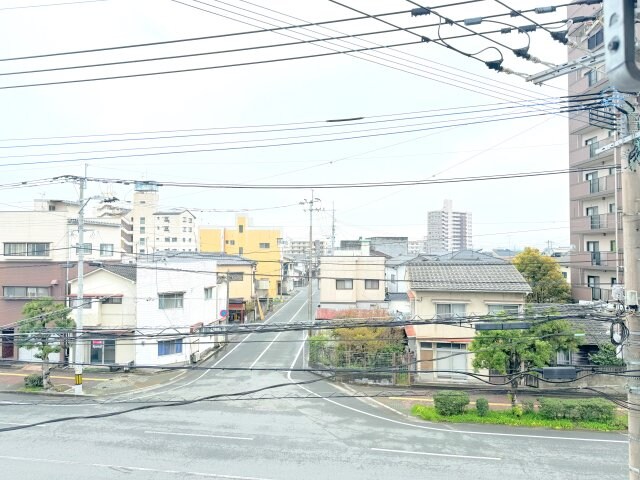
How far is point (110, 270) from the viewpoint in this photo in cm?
2483

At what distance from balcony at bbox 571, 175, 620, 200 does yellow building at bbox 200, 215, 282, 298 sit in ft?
112

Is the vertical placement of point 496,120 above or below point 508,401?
above

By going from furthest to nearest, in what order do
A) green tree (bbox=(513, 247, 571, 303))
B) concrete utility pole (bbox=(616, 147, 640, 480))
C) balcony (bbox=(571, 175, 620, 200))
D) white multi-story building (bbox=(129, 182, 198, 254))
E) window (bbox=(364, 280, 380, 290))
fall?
white multi-story building (bbox=(129, 182, 198, 254))
window (bbox=(364, 280, 380, 290))
green tree (bbox=(513, 247, 571, 303))
balcony (bbox=(571, 175, 620, 200))
concrete utility pole (bbox=(616, 147, 640, 480))

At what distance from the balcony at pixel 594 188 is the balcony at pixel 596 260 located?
10.3 feet

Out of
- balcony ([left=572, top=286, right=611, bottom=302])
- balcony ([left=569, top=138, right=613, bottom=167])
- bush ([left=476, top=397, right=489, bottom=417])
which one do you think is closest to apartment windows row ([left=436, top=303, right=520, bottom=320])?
bush ([left=476, top=397, right=489, bottom=417])

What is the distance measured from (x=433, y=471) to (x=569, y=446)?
203 inches

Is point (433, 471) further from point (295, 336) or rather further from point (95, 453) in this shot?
point (295, 336)

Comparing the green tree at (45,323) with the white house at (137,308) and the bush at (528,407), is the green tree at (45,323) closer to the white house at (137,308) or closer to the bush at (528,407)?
the white house at (137,308)

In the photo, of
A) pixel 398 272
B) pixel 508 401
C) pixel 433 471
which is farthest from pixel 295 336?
pixel 433 471

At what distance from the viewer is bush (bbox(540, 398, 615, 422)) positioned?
15422 millimetres

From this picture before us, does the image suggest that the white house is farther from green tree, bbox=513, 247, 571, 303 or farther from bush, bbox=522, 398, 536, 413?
green tree, bbox=513, 247, 571, 303

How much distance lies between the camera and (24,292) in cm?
2595

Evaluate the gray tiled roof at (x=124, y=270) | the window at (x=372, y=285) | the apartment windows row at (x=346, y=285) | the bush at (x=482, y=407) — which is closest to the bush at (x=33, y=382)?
the gray tiled roof at (x=124, y=270)

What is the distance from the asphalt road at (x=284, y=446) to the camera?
11406 millimetres
